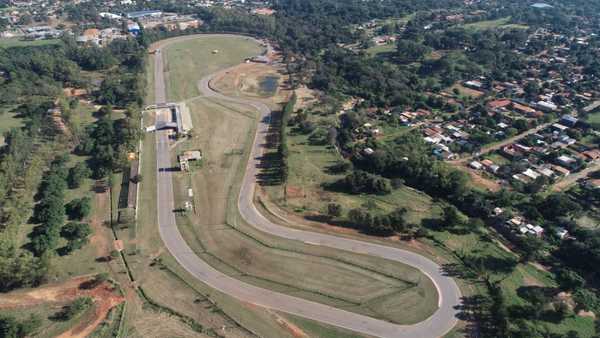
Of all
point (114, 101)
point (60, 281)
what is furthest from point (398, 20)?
point (60, 281)

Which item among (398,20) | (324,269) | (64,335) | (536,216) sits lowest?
(64,335)

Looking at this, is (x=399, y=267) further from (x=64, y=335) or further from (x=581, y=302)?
(x=64, y=335)

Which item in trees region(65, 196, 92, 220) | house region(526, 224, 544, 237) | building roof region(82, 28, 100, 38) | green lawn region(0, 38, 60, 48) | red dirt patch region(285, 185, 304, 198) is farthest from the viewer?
building roof region(82, 28, 100, 38)

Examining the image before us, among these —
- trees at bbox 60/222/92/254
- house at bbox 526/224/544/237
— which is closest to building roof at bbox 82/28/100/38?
trees at bbox 60/222/92/254

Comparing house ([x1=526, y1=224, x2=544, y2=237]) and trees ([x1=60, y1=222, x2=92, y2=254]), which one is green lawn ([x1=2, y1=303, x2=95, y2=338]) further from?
house ([x1=526, y1=224, x2=544, y2=237])

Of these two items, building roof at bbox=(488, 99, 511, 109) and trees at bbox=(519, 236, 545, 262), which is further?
building roof at bbox=(488, 99, 511, 109)

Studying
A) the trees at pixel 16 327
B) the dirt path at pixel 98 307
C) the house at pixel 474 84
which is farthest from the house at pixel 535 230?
the trees at pixel 16 327
